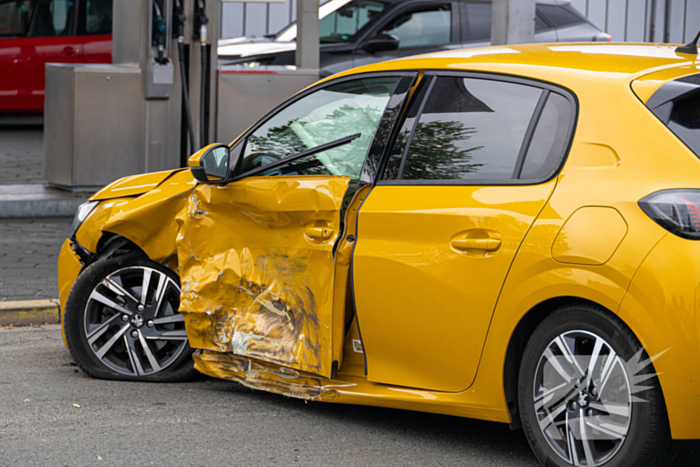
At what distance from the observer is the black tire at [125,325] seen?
4668mm

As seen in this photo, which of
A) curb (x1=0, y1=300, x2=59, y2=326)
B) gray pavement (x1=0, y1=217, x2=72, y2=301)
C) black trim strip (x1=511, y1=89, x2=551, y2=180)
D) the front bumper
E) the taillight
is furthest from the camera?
gray pavement (x1=0, y1=217, x2=72, y2=301)

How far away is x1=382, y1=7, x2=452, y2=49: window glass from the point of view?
12672 mm

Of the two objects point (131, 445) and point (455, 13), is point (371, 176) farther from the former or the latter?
point (455, 13)

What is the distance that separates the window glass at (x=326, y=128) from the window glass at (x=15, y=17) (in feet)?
36.6

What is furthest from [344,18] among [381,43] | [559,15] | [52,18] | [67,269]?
[67,269]

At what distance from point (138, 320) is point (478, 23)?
30.6 ft

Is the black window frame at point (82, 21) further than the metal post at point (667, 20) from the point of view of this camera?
No

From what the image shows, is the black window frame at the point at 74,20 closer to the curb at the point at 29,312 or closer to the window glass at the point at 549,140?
the curb at the point at 29,312

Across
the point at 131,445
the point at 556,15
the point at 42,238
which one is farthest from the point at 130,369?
the point at 556,15

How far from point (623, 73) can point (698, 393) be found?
123cm

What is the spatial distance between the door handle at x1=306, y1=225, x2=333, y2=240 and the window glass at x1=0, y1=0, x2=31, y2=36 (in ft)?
38.9

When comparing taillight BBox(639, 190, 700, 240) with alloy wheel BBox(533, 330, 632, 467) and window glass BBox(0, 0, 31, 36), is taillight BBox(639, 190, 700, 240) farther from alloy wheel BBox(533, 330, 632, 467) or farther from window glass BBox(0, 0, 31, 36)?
window glass BBox(0, 0, 31, 36)

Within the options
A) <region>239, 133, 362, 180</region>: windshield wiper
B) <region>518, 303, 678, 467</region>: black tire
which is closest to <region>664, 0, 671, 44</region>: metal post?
<region>239, 133, 362, 180</region>: windshield wiper

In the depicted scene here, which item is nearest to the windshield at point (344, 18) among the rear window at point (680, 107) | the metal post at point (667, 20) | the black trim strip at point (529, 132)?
the black trim strip at point (529, 132)
